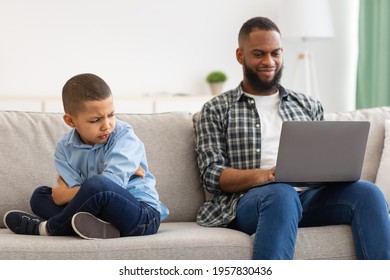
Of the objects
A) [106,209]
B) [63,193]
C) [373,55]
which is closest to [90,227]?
[106,209]

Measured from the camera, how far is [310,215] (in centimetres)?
244

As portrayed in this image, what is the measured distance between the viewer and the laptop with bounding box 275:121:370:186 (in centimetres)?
222

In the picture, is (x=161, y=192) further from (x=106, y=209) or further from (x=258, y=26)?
(x=258, y=26)

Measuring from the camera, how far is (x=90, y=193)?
212 cm

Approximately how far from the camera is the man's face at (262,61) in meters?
2.69

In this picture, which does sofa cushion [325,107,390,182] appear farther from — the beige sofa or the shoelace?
the shoelace

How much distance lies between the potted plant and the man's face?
259 cm

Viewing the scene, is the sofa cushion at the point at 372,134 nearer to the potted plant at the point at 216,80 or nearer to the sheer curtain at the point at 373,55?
the sheer curtain at the point at 373,55

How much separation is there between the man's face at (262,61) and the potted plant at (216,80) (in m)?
2.59

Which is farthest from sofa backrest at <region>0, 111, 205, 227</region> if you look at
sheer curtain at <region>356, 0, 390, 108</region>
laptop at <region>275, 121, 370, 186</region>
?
sheer curtain at <region>356, 0, 390, 108</region>

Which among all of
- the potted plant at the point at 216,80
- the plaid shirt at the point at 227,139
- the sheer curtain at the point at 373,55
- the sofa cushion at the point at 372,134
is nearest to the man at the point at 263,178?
the plaid shirt at the point at 227,139

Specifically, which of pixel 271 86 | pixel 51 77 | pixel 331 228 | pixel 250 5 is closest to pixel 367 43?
pixel 250 5
